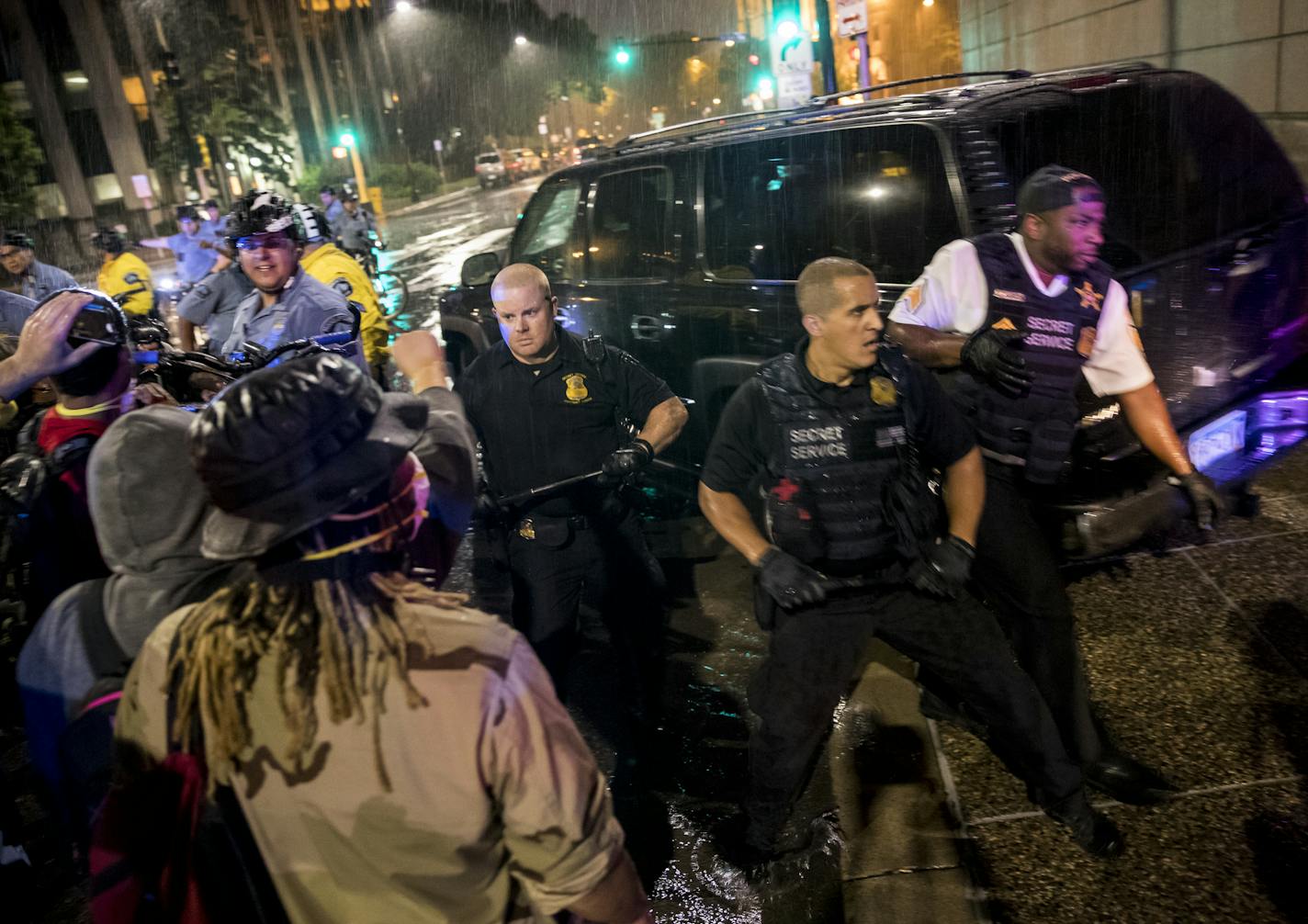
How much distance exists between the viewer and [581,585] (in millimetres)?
3344

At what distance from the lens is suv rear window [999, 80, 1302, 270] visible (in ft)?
11.7

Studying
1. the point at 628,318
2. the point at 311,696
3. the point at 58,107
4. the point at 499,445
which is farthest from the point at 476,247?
the point at 58,107

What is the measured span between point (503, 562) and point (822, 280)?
1.80 meters

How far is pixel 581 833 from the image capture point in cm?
130

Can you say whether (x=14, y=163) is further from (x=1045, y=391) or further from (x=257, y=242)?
(x=1045, y=391)

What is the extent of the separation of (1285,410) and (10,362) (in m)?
4.75

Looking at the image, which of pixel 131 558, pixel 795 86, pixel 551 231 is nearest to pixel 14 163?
pixel 795 86

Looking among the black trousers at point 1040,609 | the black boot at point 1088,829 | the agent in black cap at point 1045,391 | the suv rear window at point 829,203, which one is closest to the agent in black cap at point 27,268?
the suv rear window at point 829,203

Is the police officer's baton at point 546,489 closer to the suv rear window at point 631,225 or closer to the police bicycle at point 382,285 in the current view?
the suv rear window at point 631,225

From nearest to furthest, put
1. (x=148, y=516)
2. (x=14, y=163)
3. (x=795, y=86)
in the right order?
(x=148, y=516)
(x=795, y=86)
(x=14, y=163)

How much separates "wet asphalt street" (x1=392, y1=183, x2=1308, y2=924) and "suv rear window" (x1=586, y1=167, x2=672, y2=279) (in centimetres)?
197

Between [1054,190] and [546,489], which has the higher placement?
[1054,190]

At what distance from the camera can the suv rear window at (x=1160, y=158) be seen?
140 inches

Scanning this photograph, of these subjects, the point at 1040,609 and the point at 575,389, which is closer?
the point at 1040,609
